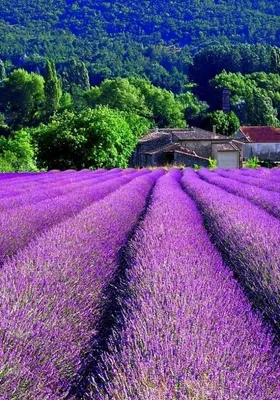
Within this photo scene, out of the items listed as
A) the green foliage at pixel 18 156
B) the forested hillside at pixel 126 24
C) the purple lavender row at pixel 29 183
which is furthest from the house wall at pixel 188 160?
A: the forested hillside at pixel 126 24

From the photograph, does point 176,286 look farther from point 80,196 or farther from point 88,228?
point 80,196

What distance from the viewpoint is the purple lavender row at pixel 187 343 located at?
148 centimetres

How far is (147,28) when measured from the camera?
172875 millimetres

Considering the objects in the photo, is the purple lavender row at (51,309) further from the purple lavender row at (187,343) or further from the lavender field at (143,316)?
the purple lavender row at (187,343)

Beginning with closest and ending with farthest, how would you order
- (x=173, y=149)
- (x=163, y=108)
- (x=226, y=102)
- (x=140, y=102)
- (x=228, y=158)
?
(x=173, y=149) → (x=228, y=158) → (x=140, y=102) → (x=226, y=102) → (x=163, y=108)

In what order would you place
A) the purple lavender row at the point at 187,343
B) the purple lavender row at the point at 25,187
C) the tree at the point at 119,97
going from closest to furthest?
the purple lavender row at the point at 187,343
the purple lavender row at the point at 25,187
the tree at the point at 119,97

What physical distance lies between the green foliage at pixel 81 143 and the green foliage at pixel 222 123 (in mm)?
27854

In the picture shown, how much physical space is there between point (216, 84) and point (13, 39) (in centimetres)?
7864

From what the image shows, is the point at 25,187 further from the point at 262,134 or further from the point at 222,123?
the point at 222,123

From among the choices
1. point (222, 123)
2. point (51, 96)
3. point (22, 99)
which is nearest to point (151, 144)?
point (222, 123)

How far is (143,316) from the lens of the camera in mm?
2096

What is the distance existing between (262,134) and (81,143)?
28.3 m

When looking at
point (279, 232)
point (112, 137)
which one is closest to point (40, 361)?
point (279, 232)

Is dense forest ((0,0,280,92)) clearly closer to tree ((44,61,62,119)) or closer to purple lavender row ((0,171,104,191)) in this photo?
tree ((44,61,62,119))
